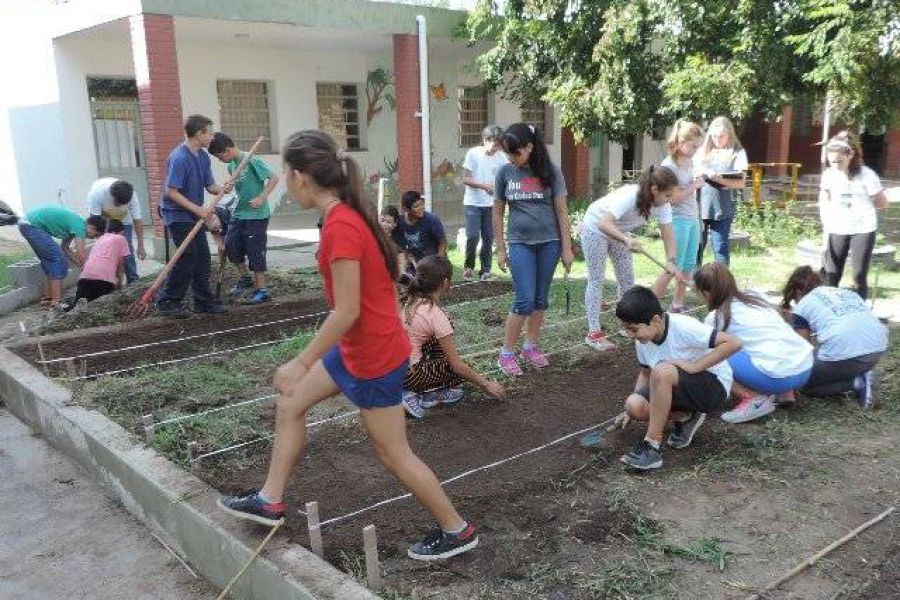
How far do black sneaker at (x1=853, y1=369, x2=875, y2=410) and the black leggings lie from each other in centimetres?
201

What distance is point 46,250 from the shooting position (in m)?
7.05

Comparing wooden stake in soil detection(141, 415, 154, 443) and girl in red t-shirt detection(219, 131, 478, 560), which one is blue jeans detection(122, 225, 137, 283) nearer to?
wooden stake in soil detection(141, 415, 154, 443)

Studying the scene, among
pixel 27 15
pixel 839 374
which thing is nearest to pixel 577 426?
pixel 839 374

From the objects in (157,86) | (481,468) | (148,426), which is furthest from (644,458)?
(157,86)

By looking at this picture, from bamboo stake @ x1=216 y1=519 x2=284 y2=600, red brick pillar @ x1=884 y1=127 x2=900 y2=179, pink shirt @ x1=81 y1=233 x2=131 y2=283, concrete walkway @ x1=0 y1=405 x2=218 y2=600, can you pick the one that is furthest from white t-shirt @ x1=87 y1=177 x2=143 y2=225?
red brick pillar @ x1=884 y1=127 x2=900 y2=179

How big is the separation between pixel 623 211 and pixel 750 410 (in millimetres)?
1602

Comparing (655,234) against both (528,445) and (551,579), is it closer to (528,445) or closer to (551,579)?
(528,445)

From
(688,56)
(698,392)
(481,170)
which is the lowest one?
(698,392)

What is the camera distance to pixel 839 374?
160 inches

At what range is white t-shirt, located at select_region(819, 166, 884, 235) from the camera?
5.81m

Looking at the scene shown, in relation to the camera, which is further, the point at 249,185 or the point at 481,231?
the point at 481,231

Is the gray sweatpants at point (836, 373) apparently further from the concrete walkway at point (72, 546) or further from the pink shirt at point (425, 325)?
the concrete walkway at point (72, 546)

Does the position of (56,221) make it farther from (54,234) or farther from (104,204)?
(104,204)

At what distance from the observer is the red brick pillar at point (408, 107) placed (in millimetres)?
11328
